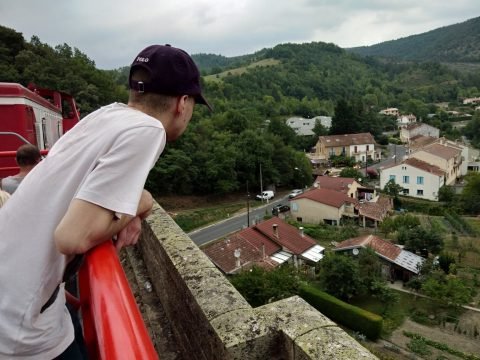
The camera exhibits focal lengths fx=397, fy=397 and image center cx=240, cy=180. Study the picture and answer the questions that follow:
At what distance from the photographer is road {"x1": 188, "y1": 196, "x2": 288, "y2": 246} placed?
99.5 ft

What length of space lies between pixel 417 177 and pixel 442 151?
820 centimetres

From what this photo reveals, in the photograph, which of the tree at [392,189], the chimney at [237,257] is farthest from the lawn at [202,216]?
the tree at [392,189]

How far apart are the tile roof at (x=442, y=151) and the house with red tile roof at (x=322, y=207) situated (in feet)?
58.7

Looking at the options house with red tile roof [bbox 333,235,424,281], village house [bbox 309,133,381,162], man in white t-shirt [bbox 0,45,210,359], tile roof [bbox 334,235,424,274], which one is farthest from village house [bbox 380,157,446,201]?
man in white t-shirt [bbox 0,45,210,359]

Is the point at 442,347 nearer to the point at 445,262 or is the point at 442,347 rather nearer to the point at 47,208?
the point at 445,262

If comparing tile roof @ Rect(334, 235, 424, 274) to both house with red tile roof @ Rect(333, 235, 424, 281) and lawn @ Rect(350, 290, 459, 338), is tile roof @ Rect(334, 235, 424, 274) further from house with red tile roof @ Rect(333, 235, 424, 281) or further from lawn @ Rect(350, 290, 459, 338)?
lawn @ Rect(350, 290, 459, 338)

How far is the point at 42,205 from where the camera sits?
1.13 metres

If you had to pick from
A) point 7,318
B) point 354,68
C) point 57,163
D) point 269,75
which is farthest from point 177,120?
point 354,68

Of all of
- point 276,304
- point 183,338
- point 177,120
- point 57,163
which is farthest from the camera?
point 183,338

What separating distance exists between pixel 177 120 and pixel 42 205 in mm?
517

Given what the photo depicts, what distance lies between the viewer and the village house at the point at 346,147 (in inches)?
2334

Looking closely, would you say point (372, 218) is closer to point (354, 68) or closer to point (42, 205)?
point (42, 205)

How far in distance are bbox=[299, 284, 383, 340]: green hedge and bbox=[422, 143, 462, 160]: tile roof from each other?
112 ft

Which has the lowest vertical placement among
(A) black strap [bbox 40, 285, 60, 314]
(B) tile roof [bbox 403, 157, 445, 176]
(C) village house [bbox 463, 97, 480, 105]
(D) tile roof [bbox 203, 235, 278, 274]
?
(D) tile roof [bbox 203, 235, 278, 274]
